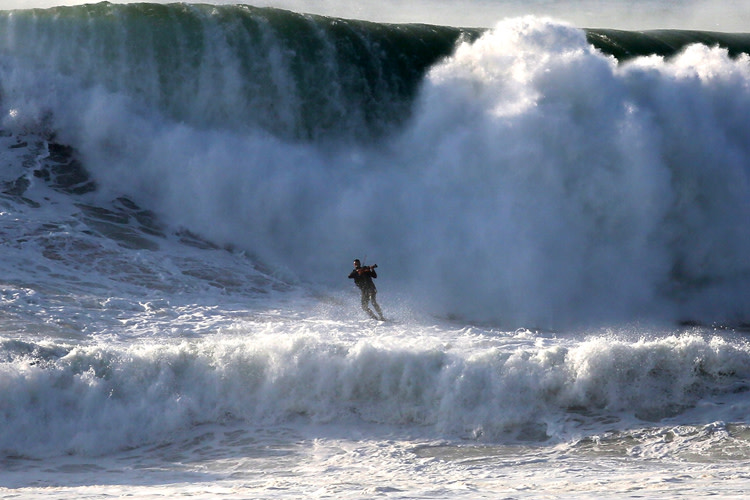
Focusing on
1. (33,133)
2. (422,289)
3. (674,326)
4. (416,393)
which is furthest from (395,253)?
(33,133)

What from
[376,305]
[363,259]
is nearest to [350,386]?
[376,305]

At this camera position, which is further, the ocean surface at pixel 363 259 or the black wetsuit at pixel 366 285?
the black wetsuit at pixel 366 285

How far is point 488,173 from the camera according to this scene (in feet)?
49.6

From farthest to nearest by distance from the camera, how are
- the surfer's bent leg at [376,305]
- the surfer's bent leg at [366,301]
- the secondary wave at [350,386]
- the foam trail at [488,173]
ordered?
the foam trail at [488,173]
the surfer's bent leg at [366,301]
the surfer's bent leg at [376,305]
the secondary wave at [350,386]

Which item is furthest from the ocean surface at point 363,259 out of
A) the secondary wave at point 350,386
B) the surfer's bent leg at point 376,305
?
the surfer's bent leg at point 376,305

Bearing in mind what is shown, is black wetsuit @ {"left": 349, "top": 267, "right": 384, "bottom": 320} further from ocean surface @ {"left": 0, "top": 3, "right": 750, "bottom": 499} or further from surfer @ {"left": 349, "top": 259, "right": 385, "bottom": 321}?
ocean surface @ {"left": 0, "top": 3, "right": 750, "bottom": 499}

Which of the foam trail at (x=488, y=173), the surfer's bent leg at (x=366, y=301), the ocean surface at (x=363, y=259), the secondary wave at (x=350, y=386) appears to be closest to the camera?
the ocean surface at (x=363, y=259)

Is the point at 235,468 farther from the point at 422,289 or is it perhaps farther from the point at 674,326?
the point at 674,326

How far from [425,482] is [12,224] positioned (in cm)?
982

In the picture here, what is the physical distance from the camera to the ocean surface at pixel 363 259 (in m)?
7.79

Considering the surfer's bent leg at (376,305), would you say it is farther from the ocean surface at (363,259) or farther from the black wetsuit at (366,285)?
the ocean surface at (363,259)

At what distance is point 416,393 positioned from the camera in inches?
345

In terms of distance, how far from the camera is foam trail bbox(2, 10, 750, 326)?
14531mm

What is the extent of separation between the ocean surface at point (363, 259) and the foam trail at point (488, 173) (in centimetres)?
5
